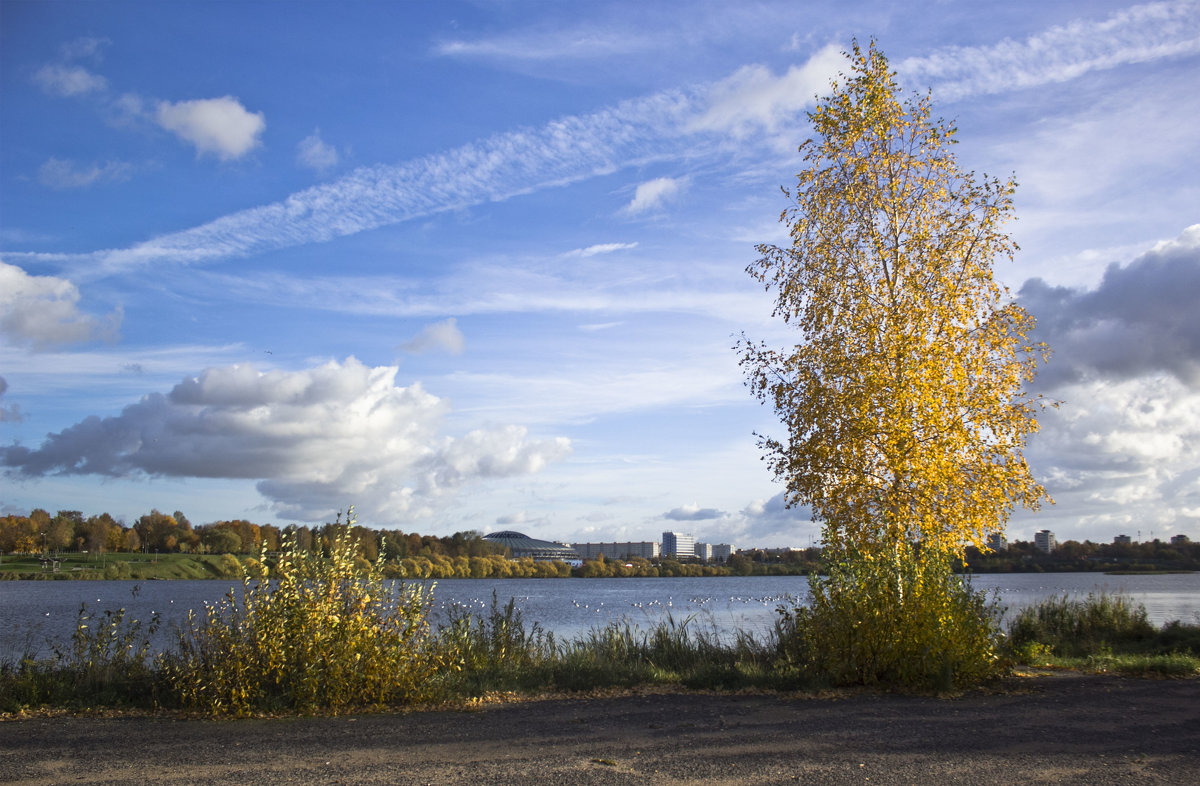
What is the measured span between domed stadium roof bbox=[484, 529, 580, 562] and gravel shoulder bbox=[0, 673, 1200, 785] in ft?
475

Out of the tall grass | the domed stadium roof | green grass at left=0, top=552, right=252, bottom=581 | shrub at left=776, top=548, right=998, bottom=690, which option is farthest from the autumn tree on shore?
the domed stadium roof

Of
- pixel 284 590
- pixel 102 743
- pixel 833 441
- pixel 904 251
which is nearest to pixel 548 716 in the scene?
pixel 284 590

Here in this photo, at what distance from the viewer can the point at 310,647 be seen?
32.6 feet

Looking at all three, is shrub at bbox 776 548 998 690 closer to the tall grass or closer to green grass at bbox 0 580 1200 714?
green grass at bbox 0 580 1200 714

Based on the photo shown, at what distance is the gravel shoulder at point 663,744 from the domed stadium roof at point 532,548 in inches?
5701

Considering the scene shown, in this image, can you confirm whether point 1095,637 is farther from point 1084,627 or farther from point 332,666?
point 332,666

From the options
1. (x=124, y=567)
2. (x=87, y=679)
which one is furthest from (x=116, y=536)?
(x=87, y=679)

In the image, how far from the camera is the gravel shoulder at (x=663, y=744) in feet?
23.0

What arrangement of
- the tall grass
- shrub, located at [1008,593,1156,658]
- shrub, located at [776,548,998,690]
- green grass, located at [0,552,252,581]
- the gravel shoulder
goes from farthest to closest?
green grass, located at [0,552,252,581] < shrub, located at [1008,593,1156,658] < shrub, located at [776,548,998,690] < the tall grass < the gravel shoulder

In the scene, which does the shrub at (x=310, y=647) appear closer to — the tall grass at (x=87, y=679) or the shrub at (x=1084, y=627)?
the tall grass at (x=87, y=679)

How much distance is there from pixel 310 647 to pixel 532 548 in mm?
158485

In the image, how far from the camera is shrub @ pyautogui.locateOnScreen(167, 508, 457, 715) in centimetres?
981

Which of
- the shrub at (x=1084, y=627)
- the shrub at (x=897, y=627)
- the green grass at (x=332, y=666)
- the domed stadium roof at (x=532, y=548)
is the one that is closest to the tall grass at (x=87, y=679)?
the green grass at (x=332, y=666)

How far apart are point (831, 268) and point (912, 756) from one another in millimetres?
8052
